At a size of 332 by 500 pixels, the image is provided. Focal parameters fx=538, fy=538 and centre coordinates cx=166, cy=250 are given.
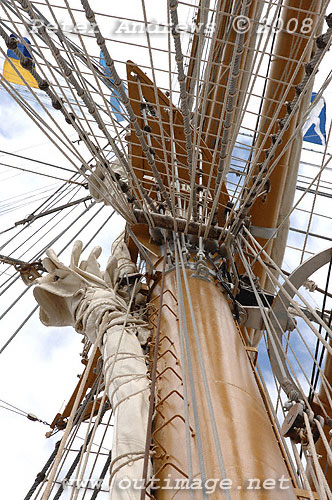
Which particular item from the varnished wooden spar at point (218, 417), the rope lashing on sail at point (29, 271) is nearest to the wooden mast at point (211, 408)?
the varnished wooden spar at point (218, 417)

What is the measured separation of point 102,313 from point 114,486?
1.16 m

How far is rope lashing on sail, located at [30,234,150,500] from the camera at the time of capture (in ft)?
5.77

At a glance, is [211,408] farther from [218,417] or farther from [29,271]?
[29,271]

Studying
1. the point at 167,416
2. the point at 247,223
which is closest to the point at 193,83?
the point at 247,223

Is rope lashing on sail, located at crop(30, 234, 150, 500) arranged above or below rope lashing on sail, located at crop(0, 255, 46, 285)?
below

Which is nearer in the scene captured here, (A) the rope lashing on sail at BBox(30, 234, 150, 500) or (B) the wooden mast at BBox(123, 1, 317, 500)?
(B) the wooden mast at BBox(123, 1, 317, 500)

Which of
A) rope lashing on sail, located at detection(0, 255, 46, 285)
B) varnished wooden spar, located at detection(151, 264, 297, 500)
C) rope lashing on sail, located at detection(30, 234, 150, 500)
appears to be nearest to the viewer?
varnished wooden spar, located at detection(151, 264, 297, 500)

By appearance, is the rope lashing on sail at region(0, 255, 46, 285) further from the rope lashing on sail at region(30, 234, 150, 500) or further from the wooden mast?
the wooden mast

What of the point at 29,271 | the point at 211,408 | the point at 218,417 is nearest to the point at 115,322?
the point at 218,417

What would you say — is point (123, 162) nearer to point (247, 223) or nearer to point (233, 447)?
point (247, 223)

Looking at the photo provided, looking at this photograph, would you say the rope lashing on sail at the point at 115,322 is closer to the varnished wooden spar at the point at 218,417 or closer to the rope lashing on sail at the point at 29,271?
the varnished wooden spar at the point at 218,417

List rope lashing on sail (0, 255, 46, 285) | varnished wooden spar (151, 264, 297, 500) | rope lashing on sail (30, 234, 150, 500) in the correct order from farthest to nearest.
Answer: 1. rope lashing on sail (0, 255, 46, 285)
2. rope lashing on sail (30, 234, 150, 500)
3. varnished wooden spar (151, 264, 297, 500)

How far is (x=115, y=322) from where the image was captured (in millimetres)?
2516

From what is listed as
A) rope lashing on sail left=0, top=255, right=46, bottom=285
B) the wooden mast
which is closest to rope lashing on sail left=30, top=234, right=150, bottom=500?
the wooden mast
